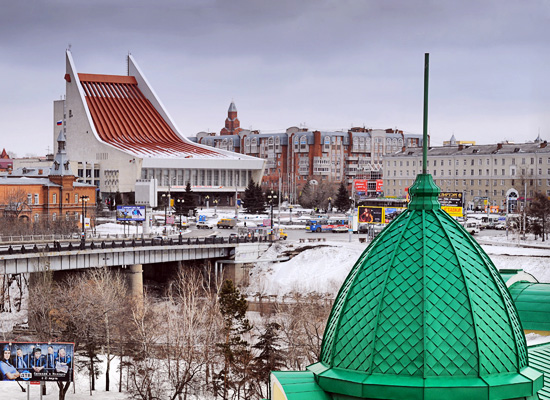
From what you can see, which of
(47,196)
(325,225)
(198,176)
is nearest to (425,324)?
(325,225)

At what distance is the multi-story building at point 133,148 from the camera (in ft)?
339

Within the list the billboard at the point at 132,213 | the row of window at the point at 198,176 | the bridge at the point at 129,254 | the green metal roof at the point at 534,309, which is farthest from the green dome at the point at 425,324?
the row of window at the point at 198,176

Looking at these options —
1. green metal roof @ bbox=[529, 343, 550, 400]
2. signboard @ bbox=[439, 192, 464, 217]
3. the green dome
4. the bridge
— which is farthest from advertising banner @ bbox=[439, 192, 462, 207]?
the green dome

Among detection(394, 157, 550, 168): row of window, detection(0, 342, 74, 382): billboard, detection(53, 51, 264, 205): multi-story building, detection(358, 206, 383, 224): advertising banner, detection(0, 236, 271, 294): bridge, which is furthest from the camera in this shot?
detection(53, 51, 264, 205): multi-story building

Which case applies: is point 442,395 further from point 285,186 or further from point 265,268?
point 285,186

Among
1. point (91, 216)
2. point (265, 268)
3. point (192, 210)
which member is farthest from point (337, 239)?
point (192, 210)

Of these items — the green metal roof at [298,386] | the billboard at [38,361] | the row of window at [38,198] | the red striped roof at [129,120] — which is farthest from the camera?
the red striped roof at [129,120]

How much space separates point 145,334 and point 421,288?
914 inches

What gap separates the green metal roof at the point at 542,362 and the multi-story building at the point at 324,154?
378 ft

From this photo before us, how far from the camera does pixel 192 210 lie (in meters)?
84.6

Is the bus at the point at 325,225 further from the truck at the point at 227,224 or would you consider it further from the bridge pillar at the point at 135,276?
the bridge pillar at the point at 135,276

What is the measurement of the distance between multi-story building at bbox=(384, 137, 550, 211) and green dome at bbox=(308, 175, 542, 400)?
274 feet

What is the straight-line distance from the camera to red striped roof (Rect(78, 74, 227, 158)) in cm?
10944

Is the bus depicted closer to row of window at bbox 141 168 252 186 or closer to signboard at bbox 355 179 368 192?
signboard at bbox 355 179 368 192
